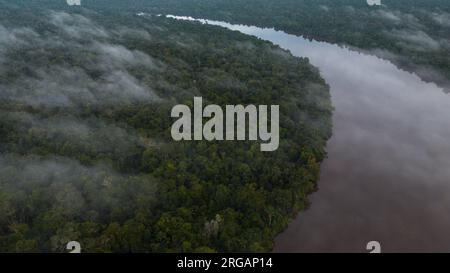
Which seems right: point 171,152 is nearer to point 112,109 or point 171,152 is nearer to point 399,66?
point 112,109

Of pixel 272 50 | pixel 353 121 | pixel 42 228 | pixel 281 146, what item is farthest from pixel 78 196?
pixel 272 50
